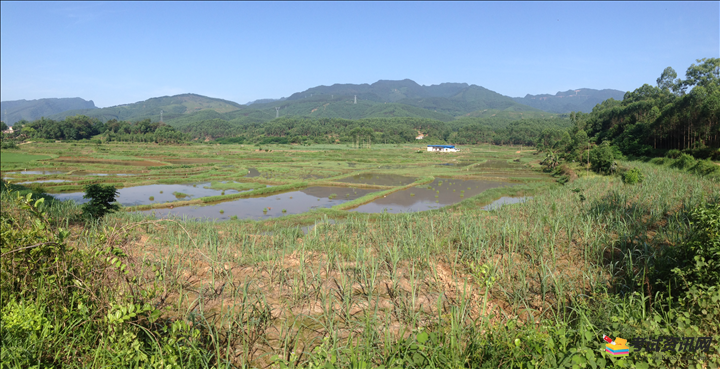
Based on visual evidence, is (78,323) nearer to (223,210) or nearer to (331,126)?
(223,210)

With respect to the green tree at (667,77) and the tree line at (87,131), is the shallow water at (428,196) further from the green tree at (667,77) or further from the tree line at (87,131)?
the tree line at (87,131)

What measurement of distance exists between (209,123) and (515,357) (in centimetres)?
17337

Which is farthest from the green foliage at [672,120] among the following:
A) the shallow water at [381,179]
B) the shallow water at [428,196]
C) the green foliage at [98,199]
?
the green foliage at [98,199]

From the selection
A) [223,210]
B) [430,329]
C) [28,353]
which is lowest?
[223,210]

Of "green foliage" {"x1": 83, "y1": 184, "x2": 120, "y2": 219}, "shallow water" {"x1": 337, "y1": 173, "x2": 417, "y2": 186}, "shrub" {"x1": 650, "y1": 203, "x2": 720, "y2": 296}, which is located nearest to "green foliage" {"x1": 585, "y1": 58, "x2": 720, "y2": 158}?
"shallow water" {"x1": 337, "y1": 173, "x2": 417, "y2": 186}

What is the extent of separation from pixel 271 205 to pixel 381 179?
15450mm

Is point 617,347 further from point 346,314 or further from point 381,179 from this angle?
point 381,179

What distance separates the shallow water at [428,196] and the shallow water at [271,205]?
9.10 ft

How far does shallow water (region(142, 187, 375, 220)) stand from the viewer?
2067 cm

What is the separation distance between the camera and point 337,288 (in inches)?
188

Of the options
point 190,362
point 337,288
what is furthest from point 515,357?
point 190,362

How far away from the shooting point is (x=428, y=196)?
89.9ft

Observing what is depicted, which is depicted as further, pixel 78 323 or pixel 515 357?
pixel 78 323

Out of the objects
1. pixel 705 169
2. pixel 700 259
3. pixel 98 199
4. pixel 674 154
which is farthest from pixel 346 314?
pixel 674 154
